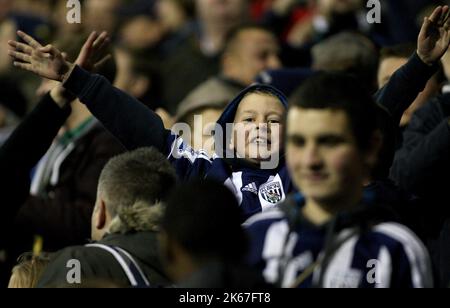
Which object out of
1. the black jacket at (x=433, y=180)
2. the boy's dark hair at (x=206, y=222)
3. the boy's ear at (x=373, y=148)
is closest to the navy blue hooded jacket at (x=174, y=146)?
the black jacket at (x=433, y=180)

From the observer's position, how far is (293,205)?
13.2 ft

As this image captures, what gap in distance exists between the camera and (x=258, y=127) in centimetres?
552

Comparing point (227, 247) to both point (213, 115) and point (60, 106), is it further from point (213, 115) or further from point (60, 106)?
point (213, 115)

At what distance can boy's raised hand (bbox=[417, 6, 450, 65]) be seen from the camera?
535 cm

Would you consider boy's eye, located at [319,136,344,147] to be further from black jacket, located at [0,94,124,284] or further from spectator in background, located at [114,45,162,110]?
spectator in background, located at [114,45,162,110]

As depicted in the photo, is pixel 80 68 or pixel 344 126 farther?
pixel 80 68

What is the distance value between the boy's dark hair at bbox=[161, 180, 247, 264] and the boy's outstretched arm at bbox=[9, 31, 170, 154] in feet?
5.28

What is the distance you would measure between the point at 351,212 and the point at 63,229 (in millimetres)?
3300

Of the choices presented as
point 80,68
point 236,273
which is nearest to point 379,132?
point 236,273

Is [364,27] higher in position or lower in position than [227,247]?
higher

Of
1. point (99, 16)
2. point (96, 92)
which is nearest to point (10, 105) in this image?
point (99, 16)

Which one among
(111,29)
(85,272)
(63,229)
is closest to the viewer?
(85,272)

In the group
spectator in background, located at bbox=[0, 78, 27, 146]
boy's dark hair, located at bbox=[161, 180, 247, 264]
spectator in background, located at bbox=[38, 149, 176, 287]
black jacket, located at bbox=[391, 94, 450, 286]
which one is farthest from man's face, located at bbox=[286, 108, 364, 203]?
spectator in background, located at bbox=[0, 78, 27, 146]

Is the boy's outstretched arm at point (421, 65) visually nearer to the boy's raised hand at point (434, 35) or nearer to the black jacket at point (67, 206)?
the boy's raised hand at point (434, 35)
